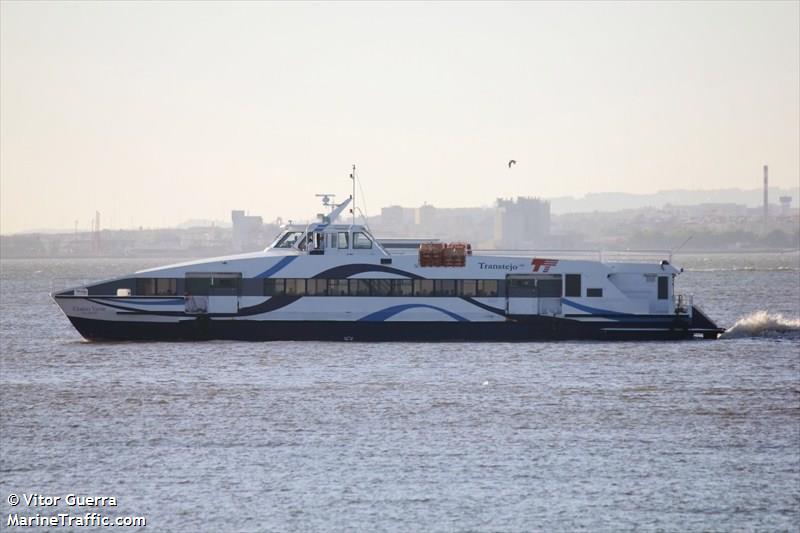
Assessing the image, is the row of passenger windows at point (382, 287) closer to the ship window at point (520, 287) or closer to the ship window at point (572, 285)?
the ship window at point (520, 287)

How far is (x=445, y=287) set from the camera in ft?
179

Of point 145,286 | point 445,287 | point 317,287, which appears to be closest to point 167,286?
point 145,286

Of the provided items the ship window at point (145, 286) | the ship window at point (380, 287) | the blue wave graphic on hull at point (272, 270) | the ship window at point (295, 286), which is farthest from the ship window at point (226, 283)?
the ship window at point (380, 287)

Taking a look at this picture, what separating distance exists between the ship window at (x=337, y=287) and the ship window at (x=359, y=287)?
0.29 metres

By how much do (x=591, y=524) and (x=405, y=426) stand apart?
10302 millimetres

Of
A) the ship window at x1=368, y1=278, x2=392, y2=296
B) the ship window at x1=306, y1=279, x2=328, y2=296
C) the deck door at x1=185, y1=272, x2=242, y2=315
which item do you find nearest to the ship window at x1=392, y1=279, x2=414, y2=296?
the ship window at x1=368, y1=278, x2=392, y2=296

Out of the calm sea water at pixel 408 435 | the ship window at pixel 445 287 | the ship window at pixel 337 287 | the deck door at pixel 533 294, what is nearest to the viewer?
the calm sea water at pixel 408 435

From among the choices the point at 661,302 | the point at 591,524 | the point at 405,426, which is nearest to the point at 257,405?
the point at 405,426

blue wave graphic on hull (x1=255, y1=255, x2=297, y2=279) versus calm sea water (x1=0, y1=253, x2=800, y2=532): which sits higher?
blue wave graphic on hull (x1=255, y1=255, x2=297, y2=279)

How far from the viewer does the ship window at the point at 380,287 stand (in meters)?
54.5

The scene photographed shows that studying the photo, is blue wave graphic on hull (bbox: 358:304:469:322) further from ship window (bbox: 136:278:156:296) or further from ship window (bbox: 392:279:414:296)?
ship window (bbox: 136:278:156:296)

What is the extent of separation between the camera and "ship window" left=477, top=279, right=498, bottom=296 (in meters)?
54.9

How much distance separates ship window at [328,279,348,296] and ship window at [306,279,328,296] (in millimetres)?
168

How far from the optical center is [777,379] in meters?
46.7
